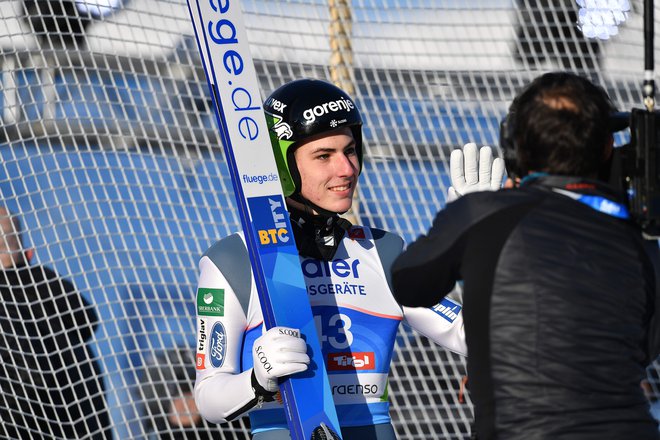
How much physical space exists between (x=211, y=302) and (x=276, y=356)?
0.85ft

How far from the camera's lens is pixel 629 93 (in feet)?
15.4

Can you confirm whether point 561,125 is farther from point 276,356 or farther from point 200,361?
point 200,361

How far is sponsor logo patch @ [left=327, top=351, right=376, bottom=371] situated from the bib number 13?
24mm

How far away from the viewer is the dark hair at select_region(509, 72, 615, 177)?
1.56m

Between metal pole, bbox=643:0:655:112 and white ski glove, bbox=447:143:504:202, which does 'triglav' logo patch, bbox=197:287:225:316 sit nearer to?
white ski glove, bbox=447:143:504:202

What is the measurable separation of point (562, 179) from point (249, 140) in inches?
37.9

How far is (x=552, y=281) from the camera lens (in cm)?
151

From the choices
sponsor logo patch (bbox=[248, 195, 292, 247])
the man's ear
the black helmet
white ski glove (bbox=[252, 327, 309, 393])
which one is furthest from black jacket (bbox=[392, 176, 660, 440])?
the man's ear

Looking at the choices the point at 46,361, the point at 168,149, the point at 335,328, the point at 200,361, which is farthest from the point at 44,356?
the point at 335,328

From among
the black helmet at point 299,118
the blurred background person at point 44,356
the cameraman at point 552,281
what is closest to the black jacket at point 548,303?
the cameraman at point 552,281

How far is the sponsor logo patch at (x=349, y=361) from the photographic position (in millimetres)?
2258

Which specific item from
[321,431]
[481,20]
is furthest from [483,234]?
[481,20]

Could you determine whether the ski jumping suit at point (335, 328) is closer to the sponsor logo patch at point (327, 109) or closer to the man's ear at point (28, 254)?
the sponsor logo patch at point (327, 109)

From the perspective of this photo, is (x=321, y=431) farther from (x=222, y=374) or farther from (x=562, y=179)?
(x=562, y=179)
